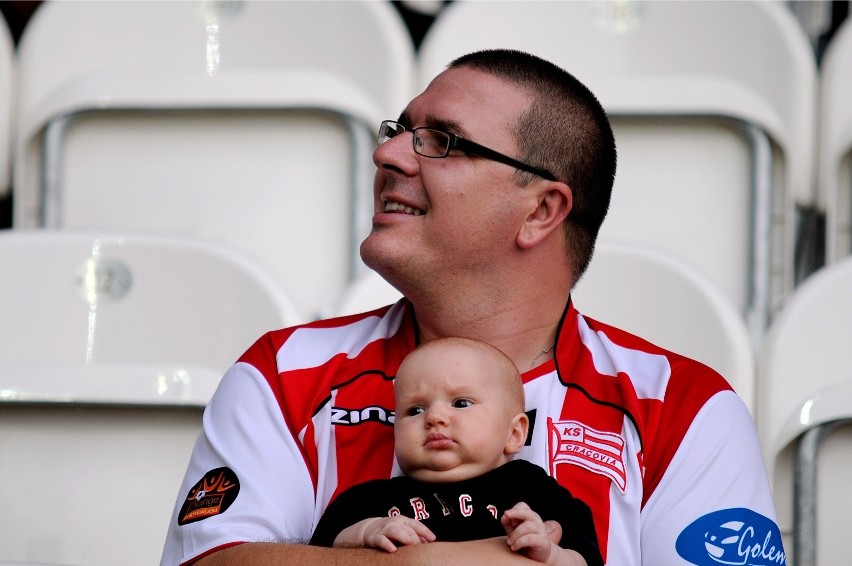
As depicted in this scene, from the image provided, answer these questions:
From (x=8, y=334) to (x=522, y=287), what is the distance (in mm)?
1254

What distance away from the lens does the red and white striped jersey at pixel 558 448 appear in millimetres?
1731

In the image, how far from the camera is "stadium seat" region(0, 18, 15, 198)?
3199 mm

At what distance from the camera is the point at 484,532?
1625mm

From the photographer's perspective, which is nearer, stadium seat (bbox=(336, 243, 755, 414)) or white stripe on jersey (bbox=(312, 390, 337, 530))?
white stripe on jersey (bbox=(312, 390, 337, 530))

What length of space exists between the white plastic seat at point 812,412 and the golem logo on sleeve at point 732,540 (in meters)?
0.53

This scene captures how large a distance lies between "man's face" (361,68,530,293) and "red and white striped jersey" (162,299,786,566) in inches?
6.1

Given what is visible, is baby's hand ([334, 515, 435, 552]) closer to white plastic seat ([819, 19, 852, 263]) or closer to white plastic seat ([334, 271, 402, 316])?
white plastic seat ([334, 271, 402, 316])

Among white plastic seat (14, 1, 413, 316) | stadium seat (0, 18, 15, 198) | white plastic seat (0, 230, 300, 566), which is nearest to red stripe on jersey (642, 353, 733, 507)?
white plastic seat (0, 230, 300, 566)

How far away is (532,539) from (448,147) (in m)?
0.69

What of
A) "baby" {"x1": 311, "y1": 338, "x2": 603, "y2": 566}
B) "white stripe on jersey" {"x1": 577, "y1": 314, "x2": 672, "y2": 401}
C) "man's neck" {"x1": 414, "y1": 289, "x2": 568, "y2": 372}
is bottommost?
"baby" {"x1": 311, "y1": 338, "x2": 603, "y2": 566}

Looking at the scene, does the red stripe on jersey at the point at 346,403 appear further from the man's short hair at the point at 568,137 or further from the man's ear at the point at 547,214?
the man's short hair at the point at 568,137

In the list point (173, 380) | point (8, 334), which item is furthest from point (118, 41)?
point (173, 380)

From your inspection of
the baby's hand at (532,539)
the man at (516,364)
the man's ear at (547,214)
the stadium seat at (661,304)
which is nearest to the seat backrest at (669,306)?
the stadium seat at (661,304)

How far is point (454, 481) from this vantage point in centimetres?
164
